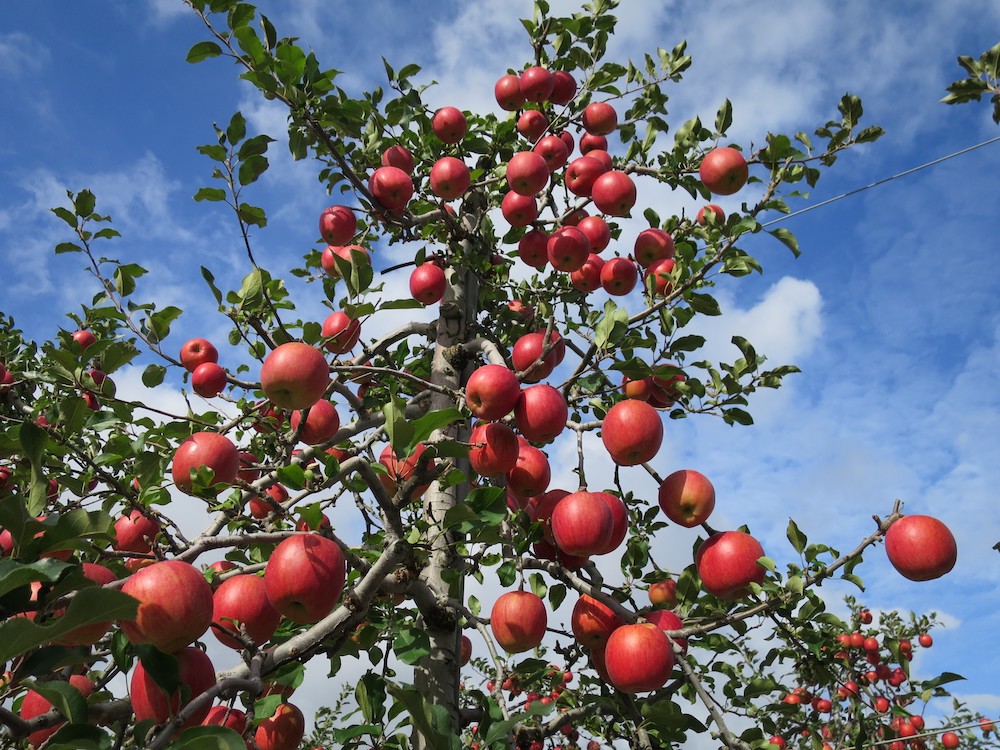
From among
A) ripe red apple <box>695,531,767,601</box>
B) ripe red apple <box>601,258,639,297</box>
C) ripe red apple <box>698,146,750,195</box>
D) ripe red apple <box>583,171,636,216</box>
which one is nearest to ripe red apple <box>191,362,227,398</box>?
ripe red apple <box>601,258,639,297</box>

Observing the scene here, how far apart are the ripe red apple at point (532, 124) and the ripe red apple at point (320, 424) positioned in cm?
243

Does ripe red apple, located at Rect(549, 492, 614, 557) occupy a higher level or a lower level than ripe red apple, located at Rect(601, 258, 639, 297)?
lower

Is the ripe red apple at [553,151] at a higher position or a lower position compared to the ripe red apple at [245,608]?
higher

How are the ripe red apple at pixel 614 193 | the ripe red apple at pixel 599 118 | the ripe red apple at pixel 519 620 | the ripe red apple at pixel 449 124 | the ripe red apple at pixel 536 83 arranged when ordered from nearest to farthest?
the ripe red apple at pixel 519 620, the ripe red apple at pixel 614 193, the ripe red apple at pixel 449 124, the ripe red apple at pixel 536 83, the ripe red apple at pixel 599 118

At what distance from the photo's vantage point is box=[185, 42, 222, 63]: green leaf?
2.89 meters

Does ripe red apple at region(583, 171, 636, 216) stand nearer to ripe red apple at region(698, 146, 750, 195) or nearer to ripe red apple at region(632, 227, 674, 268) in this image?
ripe red apple at region(632, 227, 674, 268)

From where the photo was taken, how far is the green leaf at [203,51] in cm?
289

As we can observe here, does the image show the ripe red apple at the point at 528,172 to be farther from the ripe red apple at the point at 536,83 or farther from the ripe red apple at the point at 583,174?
the ripe red apple at the point at 536,83

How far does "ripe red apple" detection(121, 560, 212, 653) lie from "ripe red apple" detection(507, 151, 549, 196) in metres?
2.75

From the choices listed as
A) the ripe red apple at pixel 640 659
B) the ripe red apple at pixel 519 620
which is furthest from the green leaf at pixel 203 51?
the ripe red apple at pixel 640 659

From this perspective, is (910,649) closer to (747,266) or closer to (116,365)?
(747,266)

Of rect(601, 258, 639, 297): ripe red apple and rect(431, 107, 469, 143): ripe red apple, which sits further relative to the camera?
rect(431, 107, 469, 143): ripe red apple

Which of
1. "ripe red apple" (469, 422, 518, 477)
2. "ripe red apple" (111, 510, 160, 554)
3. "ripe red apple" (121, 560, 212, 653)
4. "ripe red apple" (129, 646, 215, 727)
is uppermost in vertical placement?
"ripe red apple" (469, 422, 518, 477)

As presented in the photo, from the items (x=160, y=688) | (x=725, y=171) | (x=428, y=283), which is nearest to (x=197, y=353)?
(x=428, y=283)
